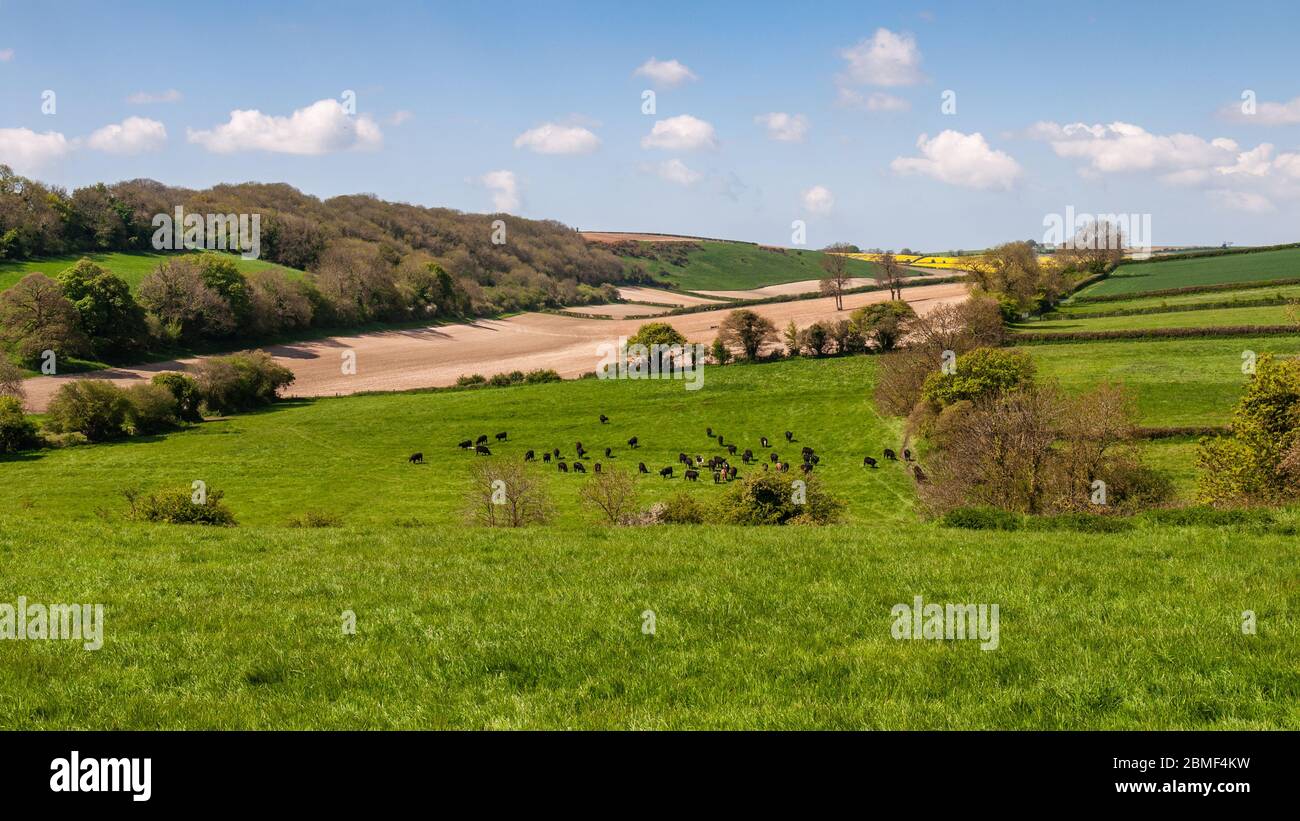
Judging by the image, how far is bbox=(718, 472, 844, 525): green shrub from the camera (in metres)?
32.6

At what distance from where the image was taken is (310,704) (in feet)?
28.0

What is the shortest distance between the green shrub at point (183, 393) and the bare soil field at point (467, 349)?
11.7m

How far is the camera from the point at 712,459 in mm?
63125

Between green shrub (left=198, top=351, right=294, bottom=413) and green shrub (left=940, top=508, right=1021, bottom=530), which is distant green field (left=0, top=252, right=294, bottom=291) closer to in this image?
green shrub (left=198, top=351, right=294, bottom=413)

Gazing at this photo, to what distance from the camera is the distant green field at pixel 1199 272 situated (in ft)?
374

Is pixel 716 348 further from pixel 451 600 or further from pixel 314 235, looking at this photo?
pixel 314 235

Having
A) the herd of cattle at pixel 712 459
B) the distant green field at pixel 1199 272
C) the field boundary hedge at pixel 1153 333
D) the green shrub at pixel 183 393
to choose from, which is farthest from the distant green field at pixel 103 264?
the distant green field at pixel 1199 272

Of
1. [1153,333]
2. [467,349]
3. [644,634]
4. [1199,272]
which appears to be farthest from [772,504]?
[1199,272]

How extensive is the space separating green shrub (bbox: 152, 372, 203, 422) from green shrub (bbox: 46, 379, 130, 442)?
6053 millimetres

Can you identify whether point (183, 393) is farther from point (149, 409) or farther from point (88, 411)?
point (88, 411)

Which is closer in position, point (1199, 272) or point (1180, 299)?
point (1180, 299)

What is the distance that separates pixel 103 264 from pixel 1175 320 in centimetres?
15757

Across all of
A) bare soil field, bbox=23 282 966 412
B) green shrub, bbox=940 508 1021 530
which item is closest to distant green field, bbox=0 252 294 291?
bare soil field, bbox=23 282 966 412
